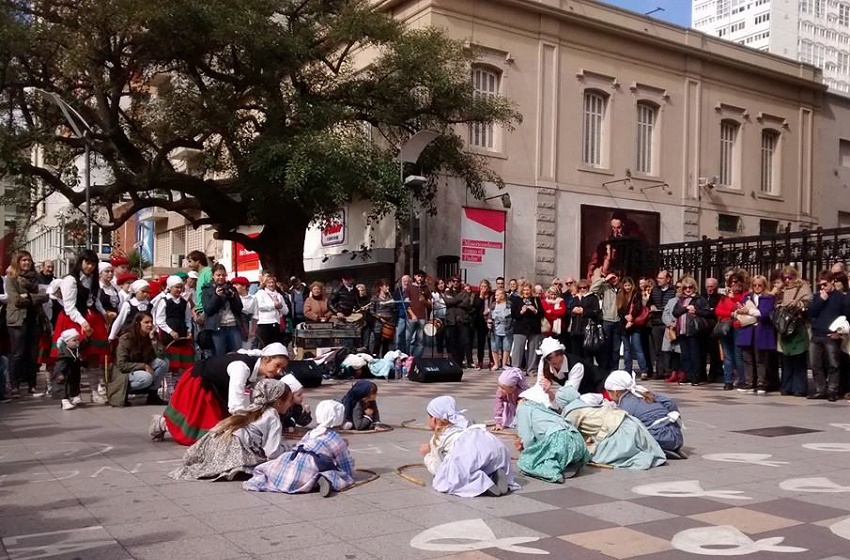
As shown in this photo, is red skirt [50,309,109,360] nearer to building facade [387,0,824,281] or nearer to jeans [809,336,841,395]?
jeans [809,336,841,395]

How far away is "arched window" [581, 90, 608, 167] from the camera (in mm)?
27281

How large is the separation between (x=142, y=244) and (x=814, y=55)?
319 ft

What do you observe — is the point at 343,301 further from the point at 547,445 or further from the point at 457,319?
the point at 547,445

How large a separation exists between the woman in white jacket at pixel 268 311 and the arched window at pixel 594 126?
583 inches

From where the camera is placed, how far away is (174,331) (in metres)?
12.1

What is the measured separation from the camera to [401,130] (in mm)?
21891

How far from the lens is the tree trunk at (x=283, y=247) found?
72.9 ft

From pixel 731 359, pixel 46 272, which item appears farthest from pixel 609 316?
pixel 46 272

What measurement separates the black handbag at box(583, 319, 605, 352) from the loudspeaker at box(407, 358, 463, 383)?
231 cm

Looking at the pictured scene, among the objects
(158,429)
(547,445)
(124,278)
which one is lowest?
(158,429)

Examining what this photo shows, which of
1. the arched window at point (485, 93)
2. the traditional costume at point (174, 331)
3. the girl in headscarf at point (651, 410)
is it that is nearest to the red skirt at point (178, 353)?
the traditional costume at point (174, 331)

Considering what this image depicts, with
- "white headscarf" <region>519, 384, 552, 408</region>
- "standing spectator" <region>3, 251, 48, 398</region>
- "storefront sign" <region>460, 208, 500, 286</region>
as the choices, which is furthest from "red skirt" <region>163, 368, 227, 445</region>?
"storefront sign" <region>460, 208, 500, 286</region>

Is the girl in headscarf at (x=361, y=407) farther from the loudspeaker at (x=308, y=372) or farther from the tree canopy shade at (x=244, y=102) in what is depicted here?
the tree canopy shade at (x=244, y=102)

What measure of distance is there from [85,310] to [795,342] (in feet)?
33.9
